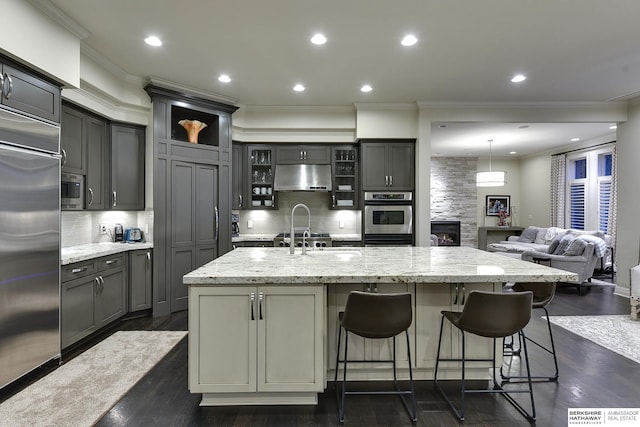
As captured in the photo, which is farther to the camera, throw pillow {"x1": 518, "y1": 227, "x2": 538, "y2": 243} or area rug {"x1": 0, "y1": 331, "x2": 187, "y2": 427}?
throw pillow {"x1": 518, "y1": 227, "x2": 538, "y2": 243}

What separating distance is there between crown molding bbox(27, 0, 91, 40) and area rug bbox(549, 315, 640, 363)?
18.6 feet

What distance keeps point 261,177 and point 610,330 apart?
4.85m

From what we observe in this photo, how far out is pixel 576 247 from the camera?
5.73 metres

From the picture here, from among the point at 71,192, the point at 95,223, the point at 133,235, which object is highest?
the point at 71,192

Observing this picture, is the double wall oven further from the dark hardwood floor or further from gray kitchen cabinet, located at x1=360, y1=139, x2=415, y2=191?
the dark hardwood floor

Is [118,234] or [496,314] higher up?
[118,234]

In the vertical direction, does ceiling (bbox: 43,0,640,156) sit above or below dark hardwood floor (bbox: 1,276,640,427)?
above

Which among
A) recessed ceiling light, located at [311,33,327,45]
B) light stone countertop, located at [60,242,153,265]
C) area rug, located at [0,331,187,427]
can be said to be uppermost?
recessed ceiling light, located at [311,33,327,45]

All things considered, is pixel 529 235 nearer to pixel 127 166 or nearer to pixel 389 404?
pixel 389 404

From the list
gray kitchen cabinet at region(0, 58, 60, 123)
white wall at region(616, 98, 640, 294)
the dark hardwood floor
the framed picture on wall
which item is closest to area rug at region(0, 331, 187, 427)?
the dark hardwood floor

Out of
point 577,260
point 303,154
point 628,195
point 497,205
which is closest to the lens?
point 628,195

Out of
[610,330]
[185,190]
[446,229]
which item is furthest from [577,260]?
[185,190]

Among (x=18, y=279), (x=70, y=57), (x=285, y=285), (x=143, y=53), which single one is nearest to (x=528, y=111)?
(x=285, y=285)

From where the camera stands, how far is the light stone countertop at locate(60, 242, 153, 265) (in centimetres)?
312
